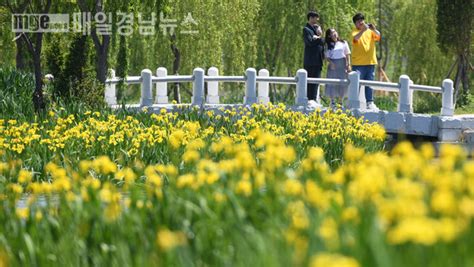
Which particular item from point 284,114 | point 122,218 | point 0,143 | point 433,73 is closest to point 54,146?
point 0,143

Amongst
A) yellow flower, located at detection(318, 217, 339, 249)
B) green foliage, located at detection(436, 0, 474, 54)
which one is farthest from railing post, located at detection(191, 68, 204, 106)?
yellow flower, located at detection(318, 217, 339, 249)

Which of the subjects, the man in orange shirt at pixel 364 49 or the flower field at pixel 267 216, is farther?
the man in orange shirt at pixel 364 49

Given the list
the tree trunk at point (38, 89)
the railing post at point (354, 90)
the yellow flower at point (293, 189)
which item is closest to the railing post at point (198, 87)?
the railing post at point (354, 90)

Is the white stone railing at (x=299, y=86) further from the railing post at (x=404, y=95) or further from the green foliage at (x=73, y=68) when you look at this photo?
the green foliage at (x=73, y=68)

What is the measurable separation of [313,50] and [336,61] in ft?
1.63

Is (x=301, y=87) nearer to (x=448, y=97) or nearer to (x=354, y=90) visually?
(x=354, y=90)

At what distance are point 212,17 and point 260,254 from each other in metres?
20.1

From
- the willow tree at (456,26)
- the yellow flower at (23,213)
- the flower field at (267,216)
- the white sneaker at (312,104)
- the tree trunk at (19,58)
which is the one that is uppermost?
→ the willow tree at (456,26)

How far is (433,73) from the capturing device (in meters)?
28.4

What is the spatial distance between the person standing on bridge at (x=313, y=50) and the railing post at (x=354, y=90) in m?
0.85

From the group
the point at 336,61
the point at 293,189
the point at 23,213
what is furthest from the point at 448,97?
the point at 293,189

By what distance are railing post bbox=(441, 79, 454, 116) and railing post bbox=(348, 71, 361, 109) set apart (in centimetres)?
148

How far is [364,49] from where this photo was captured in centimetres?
1884

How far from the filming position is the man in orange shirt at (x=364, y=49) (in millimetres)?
18547
